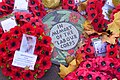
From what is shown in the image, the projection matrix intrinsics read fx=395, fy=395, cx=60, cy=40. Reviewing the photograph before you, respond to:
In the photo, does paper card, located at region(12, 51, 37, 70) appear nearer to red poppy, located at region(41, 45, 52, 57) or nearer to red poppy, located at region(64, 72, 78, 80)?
red poppy, located at region(41, 45, 52, 57)

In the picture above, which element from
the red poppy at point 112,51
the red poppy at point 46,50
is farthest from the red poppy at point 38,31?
the red poppy at point 112,51

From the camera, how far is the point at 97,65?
2615 millimetres

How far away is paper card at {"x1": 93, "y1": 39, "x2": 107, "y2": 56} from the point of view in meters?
2.77

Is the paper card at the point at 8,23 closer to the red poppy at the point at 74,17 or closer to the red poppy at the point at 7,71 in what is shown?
the red poppy at the point at 7,71

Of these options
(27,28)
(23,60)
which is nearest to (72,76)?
(23,60)

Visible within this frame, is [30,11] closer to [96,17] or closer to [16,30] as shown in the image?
[16,30]

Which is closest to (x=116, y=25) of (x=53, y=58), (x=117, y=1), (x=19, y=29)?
(x=117, y=1)

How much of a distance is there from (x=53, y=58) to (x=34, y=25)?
0.28 metres

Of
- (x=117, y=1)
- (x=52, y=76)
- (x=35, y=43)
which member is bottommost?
(x=52, y=76)

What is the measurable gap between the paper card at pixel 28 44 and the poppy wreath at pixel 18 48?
0.07 ft

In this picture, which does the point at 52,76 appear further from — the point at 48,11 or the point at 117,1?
the point at 117,1

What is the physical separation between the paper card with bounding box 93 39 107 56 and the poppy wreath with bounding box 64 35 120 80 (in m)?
0.03

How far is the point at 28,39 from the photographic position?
2730mm

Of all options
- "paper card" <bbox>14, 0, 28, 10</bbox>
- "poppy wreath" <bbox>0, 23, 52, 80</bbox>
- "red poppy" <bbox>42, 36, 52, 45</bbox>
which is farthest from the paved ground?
"paper card" <bbox>14, 0, 28, 10</bbox>
